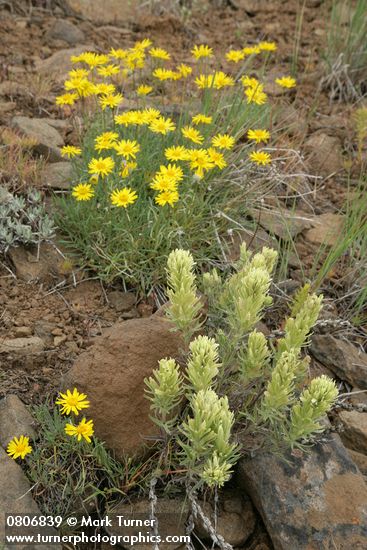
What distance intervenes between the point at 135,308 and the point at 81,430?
97 cm

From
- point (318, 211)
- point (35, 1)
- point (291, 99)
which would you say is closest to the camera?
point (318, 211)

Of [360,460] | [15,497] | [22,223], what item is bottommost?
[360,460]

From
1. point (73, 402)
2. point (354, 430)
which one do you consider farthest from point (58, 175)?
point (354, 430)

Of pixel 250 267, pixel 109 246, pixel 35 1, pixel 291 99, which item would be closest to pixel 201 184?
pixel 109 246

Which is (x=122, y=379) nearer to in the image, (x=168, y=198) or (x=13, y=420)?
(x=13, y=420)

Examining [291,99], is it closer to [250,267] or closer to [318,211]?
[318,211]

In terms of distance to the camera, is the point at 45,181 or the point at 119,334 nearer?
the point at 119,334

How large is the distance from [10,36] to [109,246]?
2646mm

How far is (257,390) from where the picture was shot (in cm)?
260

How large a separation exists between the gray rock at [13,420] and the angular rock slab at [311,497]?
2.70 ft

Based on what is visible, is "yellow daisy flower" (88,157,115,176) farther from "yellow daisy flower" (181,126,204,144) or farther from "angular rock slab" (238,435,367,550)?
"angular rock slab" (238,435,367,550)

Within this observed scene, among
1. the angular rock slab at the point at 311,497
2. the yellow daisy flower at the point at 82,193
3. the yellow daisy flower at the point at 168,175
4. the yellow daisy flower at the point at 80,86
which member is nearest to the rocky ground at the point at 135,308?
the angular rock slab at the point at 311,497

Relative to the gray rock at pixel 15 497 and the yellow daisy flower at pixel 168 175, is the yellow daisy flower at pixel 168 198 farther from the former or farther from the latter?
the gray rock at pixel 15 497

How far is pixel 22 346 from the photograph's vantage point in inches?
117
